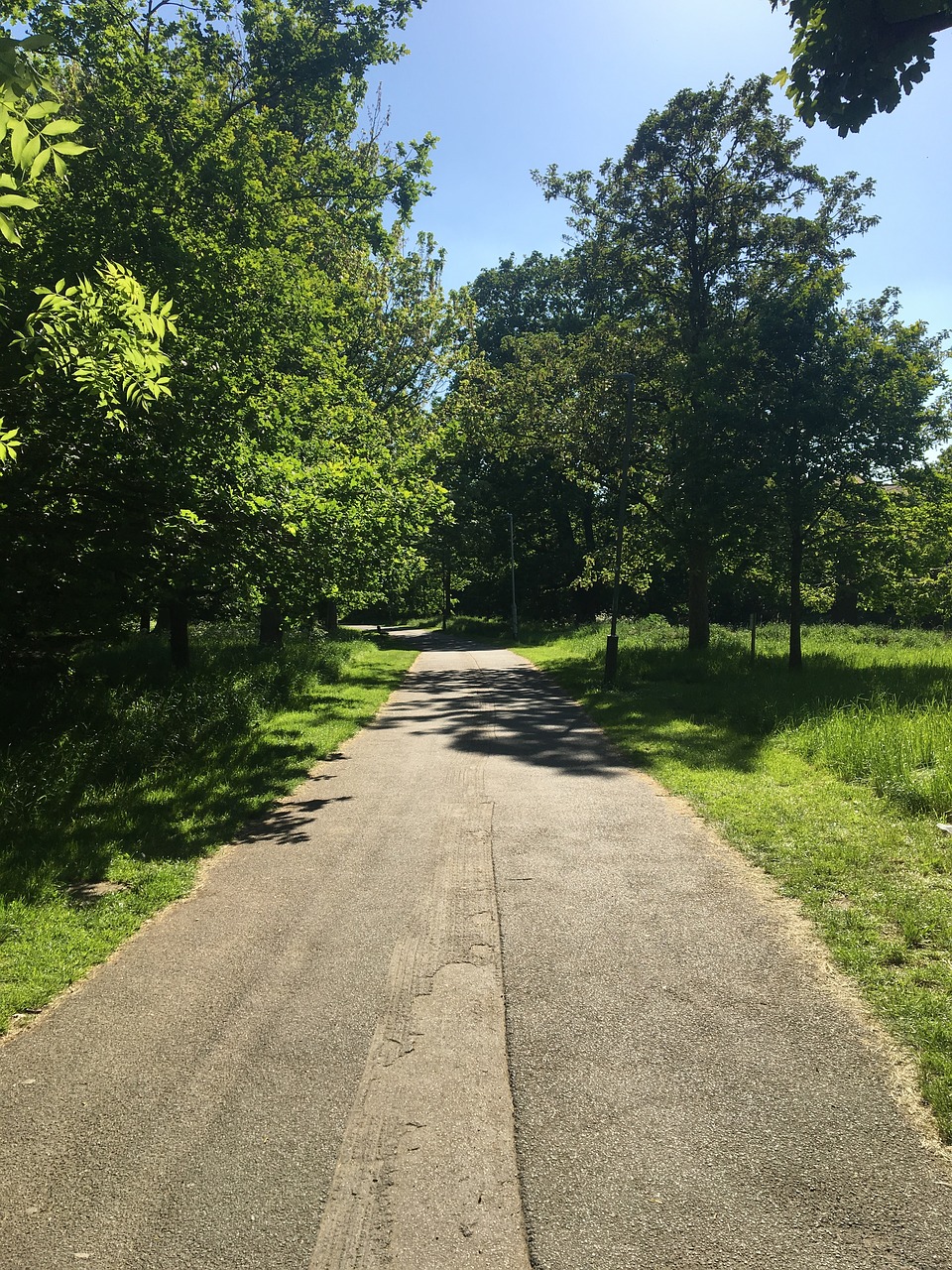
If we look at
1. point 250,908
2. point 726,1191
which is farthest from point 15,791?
point 726,1191

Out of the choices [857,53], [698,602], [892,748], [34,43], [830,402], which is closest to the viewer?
[34,43]

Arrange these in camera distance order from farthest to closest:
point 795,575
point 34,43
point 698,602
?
point 698,602 → point 795,575 → point 34,43

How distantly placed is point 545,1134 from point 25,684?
10.6 metres

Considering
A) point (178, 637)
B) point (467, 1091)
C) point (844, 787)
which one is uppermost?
point (178, 637)

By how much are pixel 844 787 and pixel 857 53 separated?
654 centimetres

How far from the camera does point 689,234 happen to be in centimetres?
2361

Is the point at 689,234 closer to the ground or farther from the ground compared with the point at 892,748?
farther from the ground

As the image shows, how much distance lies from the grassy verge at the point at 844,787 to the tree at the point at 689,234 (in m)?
6.30

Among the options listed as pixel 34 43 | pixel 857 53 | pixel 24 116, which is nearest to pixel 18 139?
pixel 24 116

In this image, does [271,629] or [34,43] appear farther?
[271,629]

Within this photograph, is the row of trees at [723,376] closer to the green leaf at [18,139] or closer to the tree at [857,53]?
the tree at [857,53]

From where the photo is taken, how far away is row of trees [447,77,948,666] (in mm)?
17156

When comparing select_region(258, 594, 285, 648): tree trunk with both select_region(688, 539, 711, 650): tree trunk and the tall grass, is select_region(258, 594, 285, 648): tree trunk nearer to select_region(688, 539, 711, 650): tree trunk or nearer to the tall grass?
select_region(688, 539, 711, 650): tree trunk

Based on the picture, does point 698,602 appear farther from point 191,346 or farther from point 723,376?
point 191,346
